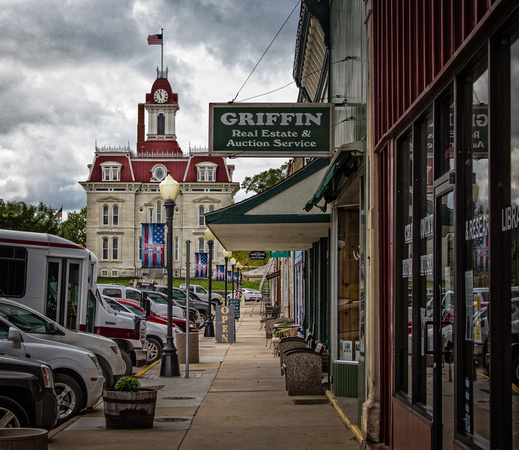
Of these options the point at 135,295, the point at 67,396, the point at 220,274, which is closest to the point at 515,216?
the point at 67,396

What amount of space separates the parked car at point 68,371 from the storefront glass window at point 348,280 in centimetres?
390

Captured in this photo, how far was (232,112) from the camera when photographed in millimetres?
10859

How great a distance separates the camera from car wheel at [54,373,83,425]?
11.3 meters

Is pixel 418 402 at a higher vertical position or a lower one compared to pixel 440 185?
lower

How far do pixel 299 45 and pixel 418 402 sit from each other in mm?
12934

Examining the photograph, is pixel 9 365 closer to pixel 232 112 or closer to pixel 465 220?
pixel 232 112

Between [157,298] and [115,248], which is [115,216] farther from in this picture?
[157,298]

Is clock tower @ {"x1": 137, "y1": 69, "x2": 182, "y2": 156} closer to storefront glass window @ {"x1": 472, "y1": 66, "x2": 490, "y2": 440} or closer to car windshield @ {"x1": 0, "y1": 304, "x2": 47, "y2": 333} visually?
car windshield @ {"x1": 0, "y1": 304, "x2": 47, "y2": 333}

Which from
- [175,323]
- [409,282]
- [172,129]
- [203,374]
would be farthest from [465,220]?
[172,129]

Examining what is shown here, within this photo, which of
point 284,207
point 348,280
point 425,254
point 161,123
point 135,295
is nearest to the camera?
point 425,254

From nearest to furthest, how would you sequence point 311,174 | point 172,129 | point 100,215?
point 311,174, point 100,215, point 172,129

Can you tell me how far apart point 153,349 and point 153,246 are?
35.4ft

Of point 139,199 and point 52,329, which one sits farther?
point 139,199

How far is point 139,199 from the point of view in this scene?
329ft
